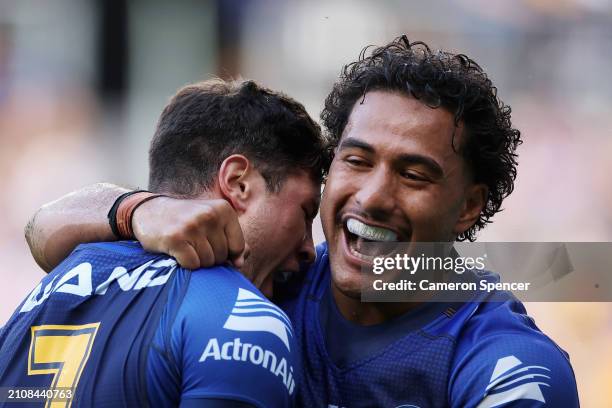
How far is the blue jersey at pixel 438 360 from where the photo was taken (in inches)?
98.7

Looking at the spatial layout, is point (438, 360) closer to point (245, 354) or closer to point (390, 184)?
point (390, 184)

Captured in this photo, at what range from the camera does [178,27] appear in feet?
22.6

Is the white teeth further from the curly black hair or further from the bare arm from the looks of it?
the bare arm

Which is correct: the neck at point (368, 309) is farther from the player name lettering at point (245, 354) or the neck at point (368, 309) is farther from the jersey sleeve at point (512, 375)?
the player name lettering at point (245, 354)

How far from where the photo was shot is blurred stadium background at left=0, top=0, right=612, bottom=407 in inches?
252

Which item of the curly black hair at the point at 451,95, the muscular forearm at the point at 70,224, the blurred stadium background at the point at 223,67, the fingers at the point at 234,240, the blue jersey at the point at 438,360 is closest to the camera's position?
the fingers at the point at 234,240

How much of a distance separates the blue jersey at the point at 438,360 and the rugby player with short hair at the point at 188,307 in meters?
0.33

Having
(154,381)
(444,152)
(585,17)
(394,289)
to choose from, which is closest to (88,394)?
(154,381)

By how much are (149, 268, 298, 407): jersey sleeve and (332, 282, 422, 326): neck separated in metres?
0.74

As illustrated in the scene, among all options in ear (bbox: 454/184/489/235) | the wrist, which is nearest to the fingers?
the wrist

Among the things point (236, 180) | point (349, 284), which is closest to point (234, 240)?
point (236, 180)

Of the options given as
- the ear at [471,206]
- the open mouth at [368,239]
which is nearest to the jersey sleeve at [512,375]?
the open mouth at [368,239]

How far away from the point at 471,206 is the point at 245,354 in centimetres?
128

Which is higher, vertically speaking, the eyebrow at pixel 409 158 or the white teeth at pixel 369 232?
the eyebrow at pixel 409 158
